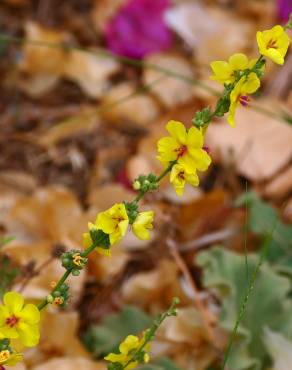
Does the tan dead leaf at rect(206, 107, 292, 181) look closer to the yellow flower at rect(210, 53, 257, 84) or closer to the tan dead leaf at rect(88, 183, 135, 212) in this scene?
the tan dead leaf at rect(88, 183, 135, 212)

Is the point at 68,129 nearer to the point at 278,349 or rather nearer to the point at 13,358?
the point at 278,349

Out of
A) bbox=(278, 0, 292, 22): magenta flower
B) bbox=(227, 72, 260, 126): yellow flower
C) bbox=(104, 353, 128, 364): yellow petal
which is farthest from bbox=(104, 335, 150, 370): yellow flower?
bbox=(278, 0, 292, 22): magenta flower

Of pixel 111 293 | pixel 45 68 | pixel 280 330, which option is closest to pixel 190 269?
pixel 111 293

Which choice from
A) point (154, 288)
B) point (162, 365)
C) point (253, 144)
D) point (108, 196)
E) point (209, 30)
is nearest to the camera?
point (162, 365)

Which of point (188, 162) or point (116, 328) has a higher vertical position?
point (116, 328)

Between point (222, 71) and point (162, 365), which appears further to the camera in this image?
point (162, 365)

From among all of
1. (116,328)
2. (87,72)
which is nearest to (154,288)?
(116,328)

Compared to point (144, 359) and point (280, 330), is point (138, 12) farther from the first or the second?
point (144, 359)

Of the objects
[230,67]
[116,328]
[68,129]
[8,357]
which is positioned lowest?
[8,357]

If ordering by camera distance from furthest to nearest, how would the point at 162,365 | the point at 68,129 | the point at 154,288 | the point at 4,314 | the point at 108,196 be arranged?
the point at 68,129 < the point at 108,196 < the point at 154,288 < the point at 162,365 < the point at 4,314
